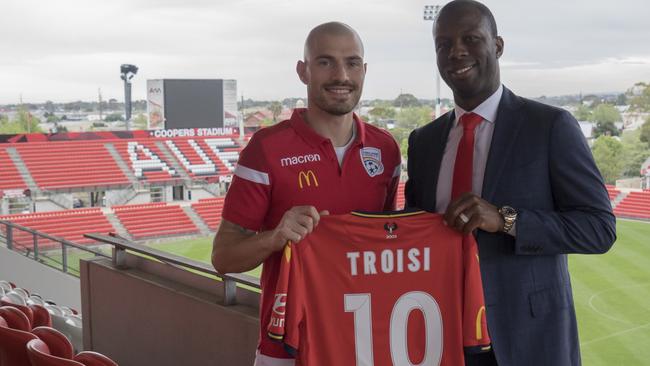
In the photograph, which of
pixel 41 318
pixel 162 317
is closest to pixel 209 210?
pixel 162 317

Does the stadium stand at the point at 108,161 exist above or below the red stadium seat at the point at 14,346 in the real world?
below

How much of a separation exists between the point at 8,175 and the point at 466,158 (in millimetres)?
19476

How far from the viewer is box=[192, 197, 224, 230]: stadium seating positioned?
18047 millimetres

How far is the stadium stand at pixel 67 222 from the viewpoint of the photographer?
52.7 ft

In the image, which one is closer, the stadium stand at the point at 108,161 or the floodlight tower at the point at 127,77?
the stadium stand at the point at 108,161

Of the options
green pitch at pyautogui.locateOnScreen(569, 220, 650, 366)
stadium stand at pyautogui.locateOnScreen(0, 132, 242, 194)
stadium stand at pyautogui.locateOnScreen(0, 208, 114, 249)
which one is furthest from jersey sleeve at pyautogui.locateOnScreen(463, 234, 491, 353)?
stadium stand at pyautogui.locateOnScreen(0, 132, 242, 194)

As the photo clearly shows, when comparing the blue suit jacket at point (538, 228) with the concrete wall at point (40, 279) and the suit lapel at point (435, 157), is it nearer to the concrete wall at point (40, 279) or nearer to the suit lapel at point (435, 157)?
the suit lapel at point (435, 157)

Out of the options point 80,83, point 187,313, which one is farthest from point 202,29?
point 187,313

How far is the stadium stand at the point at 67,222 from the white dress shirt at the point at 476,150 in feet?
50.8

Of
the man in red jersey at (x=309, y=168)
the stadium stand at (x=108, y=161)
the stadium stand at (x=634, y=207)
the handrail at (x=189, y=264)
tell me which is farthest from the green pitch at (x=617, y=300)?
the stadium stand at (x=108, y=161)

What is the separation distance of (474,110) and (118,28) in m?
21.0

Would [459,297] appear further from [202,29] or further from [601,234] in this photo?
[202,29]

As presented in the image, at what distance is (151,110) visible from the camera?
2292cm

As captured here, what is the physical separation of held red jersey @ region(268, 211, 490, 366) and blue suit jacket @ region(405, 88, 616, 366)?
7 centimetres
